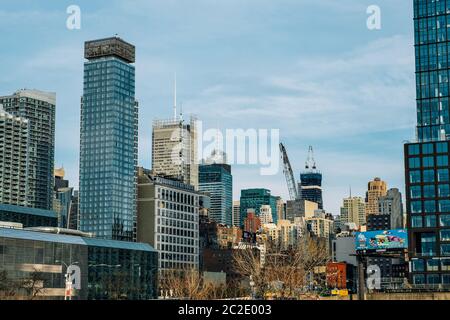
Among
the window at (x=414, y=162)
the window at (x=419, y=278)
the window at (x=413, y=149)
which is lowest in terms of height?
the window at (x=419, y=278)

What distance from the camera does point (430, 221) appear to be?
190500mm

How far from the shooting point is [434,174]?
7456 inches

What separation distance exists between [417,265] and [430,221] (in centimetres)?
1190

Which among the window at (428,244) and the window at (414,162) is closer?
the window at (428,244)

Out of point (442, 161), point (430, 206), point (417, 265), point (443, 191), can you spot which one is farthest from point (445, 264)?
point (442, 161)

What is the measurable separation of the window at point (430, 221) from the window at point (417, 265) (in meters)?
9.41

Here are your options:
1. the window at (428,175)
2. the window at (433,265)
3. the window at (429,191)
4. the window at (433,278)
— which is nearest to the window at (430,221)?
the window at (429,191)

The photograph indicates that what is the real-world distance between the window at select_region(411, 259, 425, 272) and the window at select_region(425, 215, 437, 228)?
9407 mm


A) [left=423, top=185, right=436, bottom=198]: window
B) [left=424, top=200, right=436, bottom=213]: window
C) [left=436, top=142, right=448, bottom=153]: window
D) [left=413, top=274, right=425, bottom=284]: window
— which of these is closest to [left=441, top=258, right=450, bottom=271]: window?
[left=413, top=274, right=425, bottom=284]: window

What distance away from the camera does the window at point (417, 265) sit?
189 meters

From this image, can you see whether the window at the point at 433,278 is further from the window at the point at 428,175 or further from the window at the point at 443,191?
the window at the point at 428,175

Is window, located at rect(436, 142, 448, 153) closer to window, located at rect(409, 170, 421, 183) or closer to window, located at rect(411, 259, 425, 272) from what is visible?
window, located at rect(409, 170, 421, 183)

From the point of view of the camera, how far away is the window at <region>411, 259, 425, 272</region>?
620 ft
